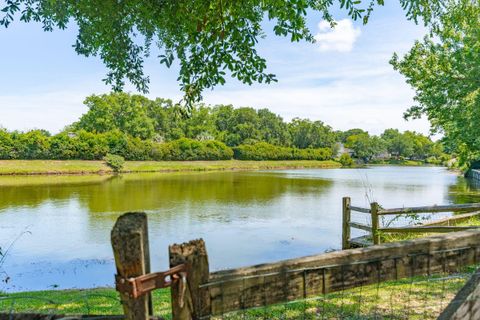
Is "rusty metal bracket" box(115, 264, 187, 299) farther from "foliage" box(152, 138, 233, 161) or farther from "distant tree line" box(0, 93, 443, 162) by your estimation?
"foliage" box(152, 138, 233, 161)

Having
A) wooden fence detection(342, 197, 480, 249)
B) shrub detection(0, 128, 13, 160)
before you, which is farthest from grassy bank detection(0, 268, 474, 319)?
shrub detection(0, 128, 13, 160)

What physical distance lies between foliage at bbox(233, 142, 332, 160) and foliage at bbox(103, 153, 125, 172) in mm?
28704

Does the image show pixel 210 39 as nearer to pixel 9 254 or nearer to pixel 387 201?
pixel 9 254

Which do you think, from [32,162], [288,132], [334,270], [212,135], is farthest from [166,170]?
[334,270]

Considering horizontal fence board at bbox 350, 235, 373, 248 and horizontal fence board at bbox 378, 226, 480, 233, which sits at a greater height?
horizontal fence board at bbox 378, 226, 480, 233

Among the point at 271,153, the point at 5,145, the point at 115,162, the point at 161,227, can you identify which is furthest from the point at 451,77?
the point at 271,153

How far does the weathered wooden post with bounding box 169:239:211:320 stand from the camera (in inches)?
64.9

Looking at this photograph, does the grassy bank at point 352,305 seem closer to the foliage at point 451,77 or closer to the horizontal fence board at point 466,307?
the horizontal fence board at point 466,307

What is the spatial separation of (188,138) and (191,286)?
82.6 meters

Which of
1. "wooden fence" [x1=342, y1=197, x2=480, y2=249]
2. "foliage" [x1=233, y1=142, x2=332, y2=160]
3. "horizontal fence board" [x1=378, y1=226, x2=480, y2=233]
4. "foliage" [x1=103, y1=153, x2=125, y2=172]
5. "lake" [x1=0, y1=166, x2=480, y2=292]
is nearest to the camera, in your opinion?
"horizontal fence board" [x1=378, y1=226, x2=480, y2=233]

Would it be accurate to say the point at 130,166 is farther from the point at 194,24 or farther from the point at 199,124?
the point at 194,24

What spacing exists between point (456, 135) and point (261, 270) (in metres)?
20.0

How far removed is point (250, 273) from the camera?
5.81 ft

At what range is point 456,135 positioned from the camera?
18.5 m
